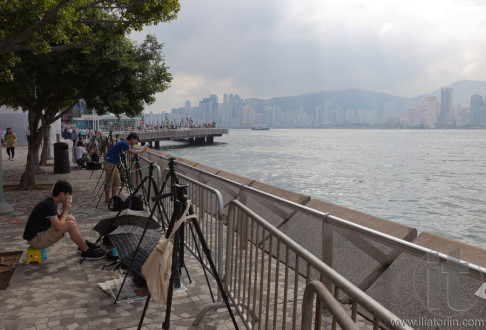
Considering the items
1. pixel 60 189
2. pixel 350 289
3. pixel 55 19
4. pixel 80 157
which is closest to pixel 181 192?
pixel 350 289

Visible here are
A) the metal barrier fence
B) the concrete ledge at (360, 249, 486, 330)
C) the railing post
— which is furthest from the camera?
the railing post

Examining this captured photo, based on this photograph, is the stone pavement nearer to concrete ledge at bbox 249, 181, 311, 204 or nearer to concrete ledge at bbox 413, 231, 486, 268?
concrete ledge at bbox 249, 181, 311, 204

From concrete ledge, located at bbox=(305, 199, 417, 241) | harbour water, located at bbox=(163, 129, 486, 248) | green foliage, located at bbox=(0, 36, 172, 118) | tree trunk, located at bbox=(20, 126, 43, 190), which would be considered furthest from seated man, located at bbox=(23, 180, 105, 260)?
harbour water, located at bbox=(163, 129, 486, 248)

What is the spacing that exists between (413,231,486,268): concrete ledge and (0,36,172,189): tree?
10.3 m

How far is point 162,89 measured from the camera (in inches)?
714

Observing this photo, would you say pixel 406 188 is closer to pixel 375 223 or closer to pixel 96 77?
→ pixel 96 77

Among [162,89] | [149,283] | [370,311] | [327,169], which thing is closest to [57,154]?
[162,89]

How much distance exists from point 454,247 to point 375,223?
1.22 meters

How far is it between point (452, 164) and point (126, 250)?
54.0 m

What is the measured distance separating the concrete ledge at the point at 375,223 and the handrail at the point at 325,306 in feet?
10.0

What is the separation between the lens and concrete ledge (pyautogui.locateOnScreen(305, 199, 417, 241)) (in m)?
4.91

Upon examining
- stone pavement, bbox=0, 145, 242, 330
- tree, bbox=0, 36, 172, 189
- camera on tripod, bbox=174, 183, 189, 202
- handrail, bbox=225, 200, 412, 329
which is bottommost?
stone pavement, bbox=0, 145, 242, 330

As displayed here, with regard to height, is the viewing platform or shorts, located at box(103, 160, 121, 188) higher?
A: shorts, located at box(103, 160, 121, 188)

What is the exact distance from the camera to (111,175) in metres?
10.8
